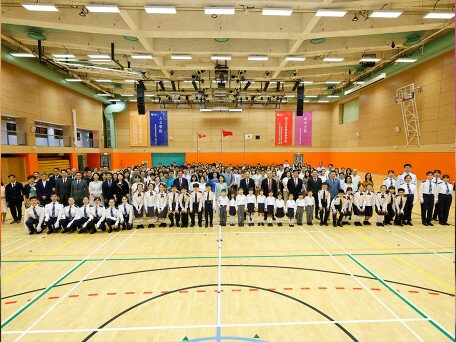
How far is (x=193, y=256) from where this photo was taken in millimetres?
8219

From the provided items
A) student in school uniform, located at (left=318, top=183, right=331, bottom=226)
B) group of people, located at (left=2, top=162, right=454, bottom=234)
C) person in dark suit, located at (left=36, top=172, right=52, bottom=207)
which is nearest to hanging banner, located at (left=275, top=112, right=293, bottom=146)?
group of people, located at (left=2, top=162, right=454, bottom=234)

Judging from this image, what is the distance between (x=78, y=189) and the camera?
1173cm

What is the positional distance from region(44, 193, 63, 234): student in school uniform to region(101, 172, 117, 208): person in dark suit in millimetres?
1589

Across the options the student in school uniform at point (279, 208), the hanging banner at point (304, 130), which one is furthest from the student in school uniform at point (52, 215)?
the hanging banner at point (304, 130)

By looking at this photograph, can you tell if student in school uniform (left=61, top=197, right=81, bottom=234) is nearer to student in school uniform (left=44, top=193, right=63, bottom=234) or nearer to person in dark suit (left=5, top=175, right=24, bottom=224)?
student in school uniform (left=44, top=193, right=63, bottom=234)

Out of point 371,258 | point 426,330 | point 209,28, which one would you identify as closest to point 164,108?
point 209,28

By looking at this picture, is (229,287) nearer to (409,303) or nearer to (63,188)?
(409,303)

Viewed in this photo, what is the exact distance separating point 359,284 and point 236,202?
5.66 meters

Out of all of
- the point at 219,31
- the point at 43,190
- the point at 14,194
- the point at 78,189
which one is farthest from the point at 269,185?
the point at 14,194

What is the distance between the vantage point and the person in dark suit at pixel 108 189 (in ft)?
38.2

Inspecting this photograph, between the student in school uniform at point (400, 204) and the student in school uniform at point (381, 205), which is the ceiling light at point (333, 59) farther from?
the student in school uniform at point (400, 204)

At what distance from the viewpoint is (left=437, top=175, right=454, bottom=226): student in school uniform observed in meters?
10.8

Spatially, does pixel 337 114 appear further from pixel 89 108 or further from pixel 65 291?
pixel 65 291

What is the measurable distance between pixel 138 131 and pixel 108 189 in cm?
1779
